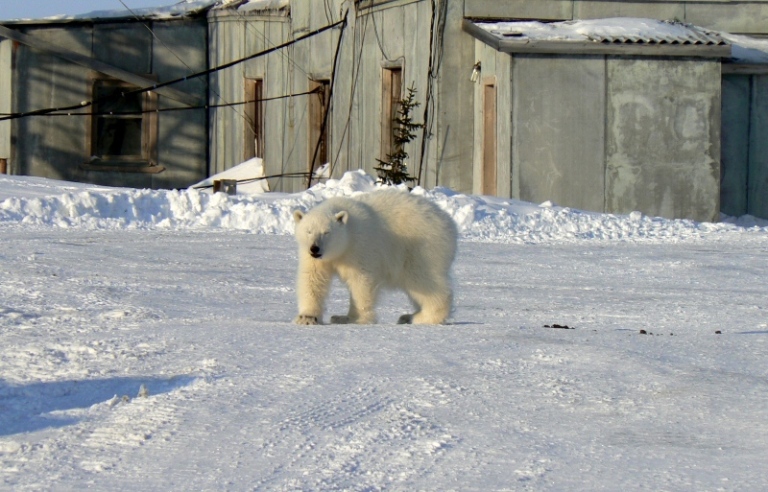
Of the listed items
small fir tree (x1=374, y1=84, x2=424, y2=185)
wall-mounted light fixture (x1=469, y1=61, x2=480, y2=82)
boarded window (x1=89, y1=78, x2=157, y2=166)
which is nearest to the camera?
wall-mounted light fixture (x1=469, y1=61, x2=480, y2=82)

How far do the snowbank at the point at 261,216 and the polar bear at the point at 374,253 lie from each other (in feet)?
17.5

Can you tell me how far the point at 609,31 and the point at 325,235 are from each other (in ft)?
32.4

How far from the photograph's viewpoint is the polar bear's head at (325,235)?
653cm

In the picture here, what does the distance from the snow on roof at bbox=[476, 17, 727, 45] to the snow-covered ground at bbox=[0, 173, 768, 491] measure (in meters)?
6.42

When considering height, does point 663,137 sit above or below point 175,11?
below

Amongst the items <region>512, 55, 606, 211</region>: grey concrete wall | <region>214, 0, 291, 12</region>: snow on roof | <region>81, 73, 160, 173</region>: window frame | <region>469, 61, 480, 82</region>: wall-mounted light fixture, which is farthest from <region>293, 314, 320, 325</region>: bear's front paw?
<region>81, 73, 160, 173</region>: window frame

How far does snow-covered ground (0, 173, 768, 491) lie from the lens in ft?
12.5

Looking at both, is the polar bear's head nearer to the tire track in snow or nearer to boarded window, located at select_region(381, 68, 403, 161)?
the tire track in snow

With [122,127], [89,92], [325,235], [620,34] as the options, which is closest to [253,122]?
[122,127]

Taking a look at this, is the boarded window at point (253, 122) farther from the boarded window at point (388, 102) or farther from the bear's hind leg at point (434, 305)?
the bear's hind leg at point (434, 305)

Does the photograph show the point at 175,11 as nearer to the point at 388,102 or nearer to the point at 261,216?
the point at 388,102

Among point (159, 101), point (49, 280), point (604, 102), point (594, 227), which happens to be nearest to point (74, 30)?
point (159, 101)

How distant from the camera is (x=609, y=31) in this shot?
51.0ft

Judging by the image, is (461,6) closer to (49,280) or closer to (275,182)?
(275,182)
